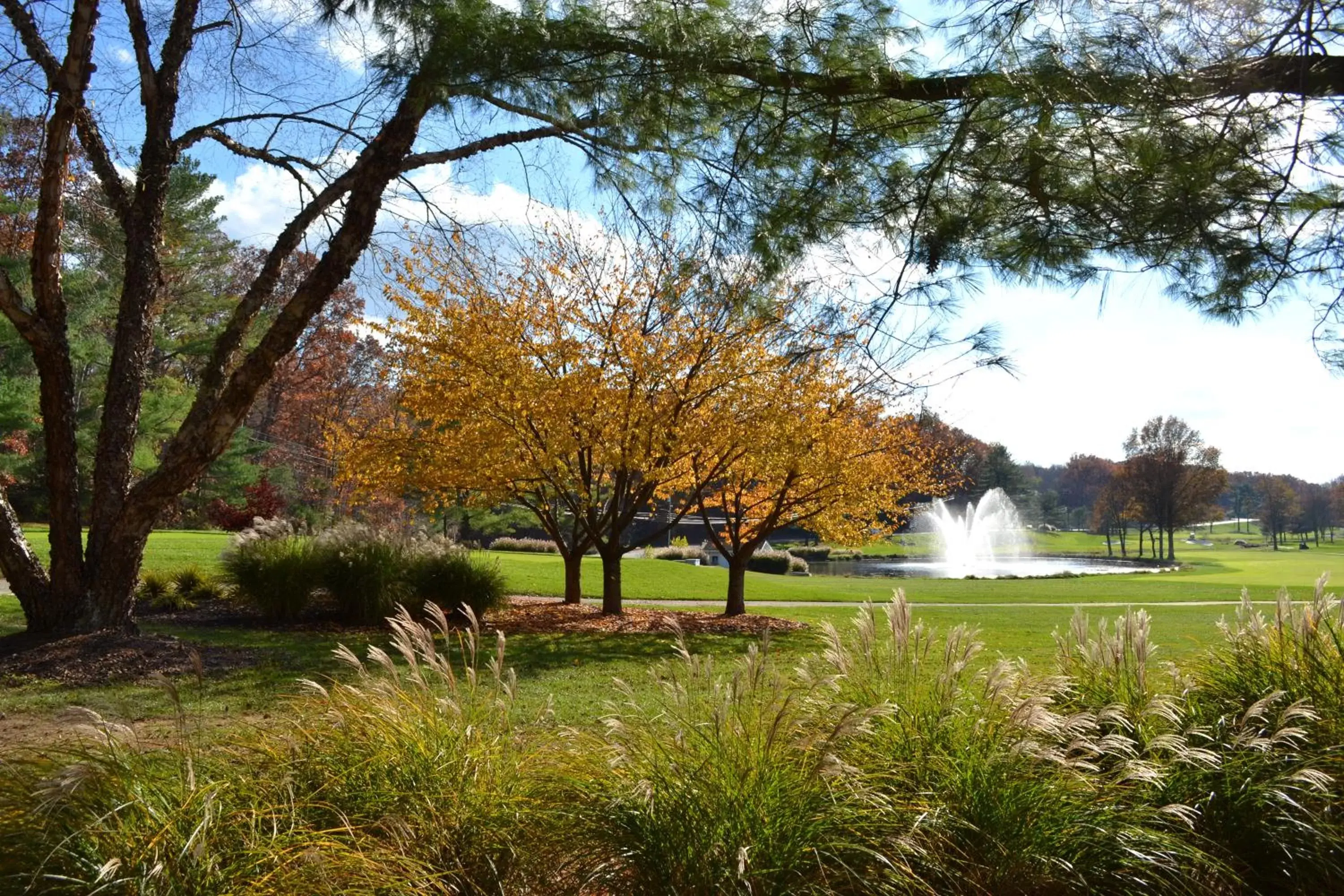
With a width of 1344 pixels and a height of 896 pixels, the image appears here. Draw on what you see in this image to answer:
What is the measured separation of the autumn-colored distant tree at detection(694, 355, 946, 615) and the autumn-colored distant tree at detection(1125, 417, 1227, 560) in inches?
1558

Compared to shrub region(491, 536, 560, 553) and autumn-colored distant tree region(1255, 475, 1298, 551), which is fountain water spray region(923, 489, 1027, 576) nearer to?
shrub region(491, 536, 560, 553)

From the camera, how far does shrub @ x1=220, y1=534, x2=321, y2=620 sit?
1253 cm

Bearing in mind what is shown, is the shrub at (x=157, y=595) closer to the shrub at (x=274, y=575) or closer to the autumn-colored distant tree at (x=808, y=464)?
the shrub at (x=274, y=575)

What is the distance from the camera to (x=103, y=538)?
8445 millimetres

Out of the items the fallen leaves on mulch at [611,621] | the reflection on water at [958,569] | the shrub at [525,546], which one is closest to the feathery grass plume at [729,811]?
the fallen leaves on mulch at [611,621]

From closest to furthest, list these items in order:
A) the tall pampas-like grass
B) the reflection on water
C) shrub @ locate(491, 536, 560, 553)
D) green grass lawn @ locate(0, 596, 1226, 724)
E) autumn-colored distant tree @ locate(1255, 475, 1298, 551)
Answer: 1. the tall pampas-like grass
2. green grass lawn @ locate(0, 596, 1226, 724)
3. the reflection on water
4. shrub @ locate(491, 536, 560, 553)
5. autumn-colored distant tree @ locate(1255, 475, 1298, 551)

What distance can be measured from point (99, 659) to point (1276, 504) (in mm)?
82116

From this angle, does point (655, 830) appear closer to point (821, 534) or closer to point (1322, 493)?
point (821, 534)

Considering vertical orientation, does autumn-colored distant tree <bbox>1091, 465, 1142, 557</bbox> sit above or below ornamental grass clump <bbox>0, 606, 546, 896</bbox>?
above

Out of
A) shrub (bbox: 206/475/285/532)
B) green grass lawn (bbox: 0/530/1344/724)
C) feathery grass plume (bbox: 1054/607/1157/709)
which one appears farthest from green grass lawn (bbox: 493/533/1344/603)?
feathery grass plume (bbox: 1054/607/1157/709)

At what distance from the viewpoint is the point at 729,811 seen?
9.60 feet

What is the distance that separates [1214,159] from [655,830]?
3.69 m

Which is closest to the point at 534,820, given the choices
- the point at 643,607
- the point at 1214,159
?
the point at 1214,159

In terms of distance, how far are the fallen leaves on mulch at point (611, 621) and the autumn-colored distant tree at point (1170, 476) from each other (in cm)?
4374
